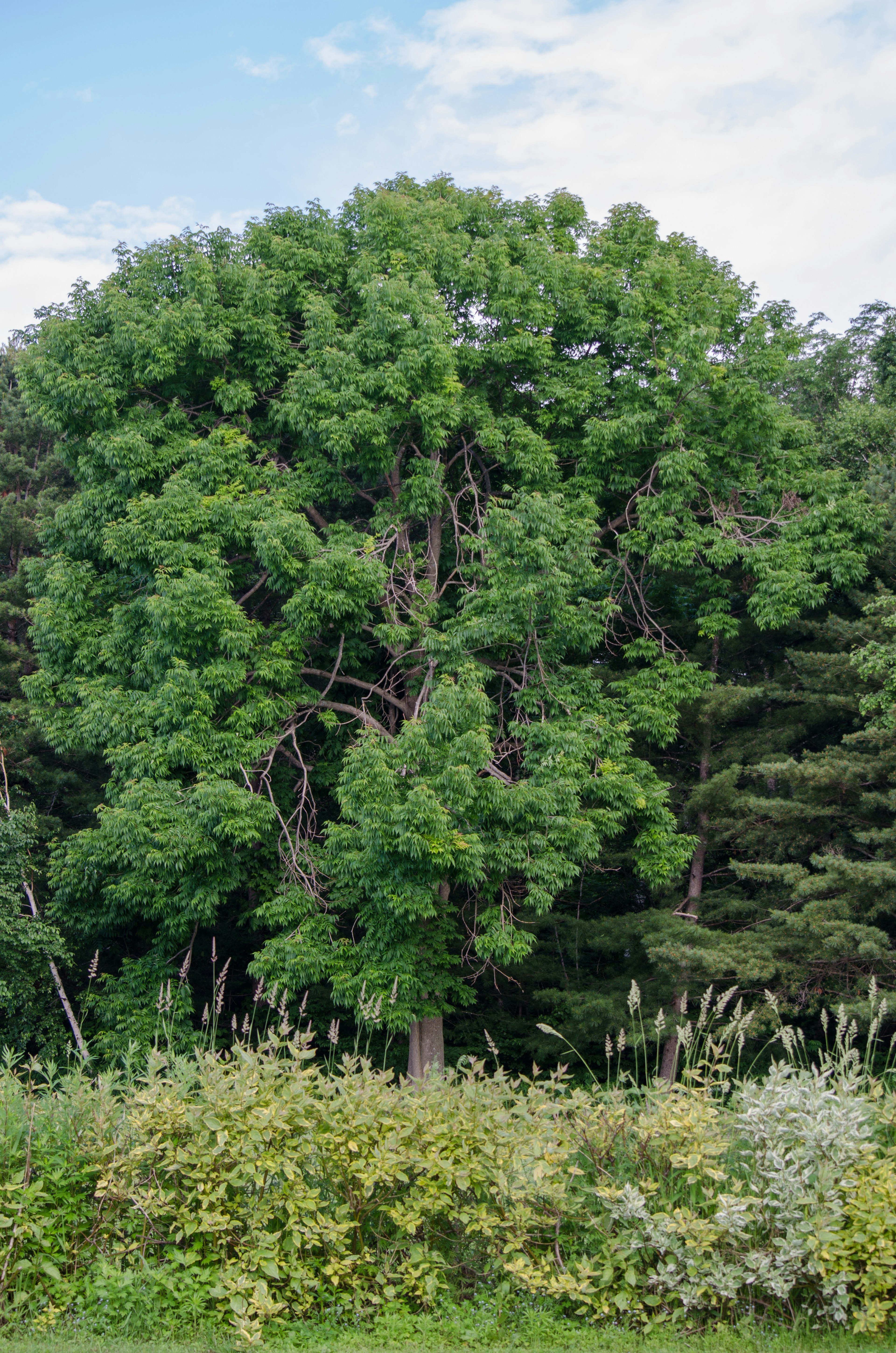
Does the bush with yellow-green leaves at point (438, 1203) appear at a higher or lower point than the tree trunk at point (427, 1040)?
higher

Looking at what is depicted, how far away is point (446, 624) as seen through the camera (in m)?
11.1

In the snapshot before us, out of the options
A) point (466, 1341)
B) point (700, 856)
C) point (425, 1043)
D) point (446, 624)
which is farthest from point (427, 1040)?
point (466, 1341)

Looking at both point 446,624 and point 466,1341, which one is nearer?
point 466,1341

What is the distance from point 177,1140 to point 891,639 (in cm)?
1017

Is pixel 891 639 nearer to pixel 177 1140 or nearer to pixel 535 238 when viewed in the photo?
pixel 535 238

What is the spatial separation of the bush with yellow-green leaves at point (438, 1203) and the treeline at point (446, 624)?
4942 millimetres

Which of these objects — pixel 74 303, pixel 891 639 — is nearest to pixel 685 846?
pixel 891 639

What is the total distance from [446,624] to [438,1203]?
7656mm

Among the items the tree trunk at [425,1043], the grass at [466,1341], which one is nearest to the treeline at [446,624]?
the tree trunk at [425,1043]

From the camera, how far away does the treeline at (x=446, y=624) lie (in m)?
10.4

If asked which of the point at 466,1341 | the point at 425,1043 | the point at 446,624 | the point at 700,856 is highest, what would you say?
the point at 446,624

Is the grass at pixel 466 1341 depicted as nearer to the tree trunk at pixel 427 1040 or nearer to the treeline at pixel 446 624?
the treeline at pixel 446 624

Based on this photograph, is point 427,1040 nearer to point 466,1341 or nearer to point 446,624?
point 446,624

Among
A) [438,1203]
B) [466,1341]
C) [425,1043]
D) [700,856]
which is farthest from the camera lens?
[700,856]
